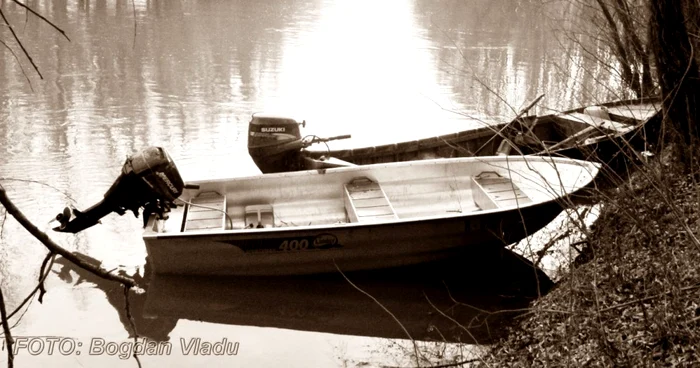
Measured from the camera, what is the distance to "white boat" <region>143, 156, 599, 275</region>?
7.22 metres

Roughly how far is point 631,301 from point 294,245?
10.6ft

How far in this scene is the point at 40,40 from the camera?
19.2m

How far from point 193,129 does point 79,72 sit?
4730mm

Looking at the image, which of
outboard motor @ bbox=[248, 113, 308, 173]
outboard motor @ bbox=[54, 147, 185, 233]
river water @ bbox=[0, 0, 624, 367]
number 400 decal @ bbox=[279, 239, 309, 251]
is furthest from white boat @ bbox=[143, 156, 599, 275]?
outboard motor @ bbox=[248, 113, 308, 173]

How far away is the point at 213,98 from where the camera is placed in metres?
15.3

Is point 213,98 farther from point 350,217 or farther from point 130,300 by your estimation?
point 130,300

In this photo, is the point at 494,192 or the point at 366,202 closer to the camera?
the point at 366,202

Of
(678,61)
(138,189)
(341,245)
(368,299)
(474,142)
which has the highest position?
(678,61)

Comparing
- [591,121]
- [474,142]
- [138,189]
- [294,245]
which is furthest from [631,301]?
[591,121]

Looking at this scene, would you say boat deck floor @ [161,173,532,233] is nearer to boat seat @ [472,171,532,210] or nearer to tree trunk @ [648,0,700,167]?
boat seat @ [472,171,532,210]

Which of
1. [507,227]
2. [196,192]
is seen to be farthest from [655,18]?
[196,192]

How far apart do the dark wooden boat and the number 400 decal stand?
5.03 feet

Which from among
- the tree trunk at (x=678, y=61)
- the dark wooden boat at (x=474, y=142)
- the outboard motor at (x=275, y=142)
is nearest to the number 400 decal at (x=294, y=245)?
the dark wooden boat at (x=474, y=142)

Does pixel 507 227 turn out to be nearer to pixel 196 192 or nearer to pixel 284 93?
pixel 196 192
